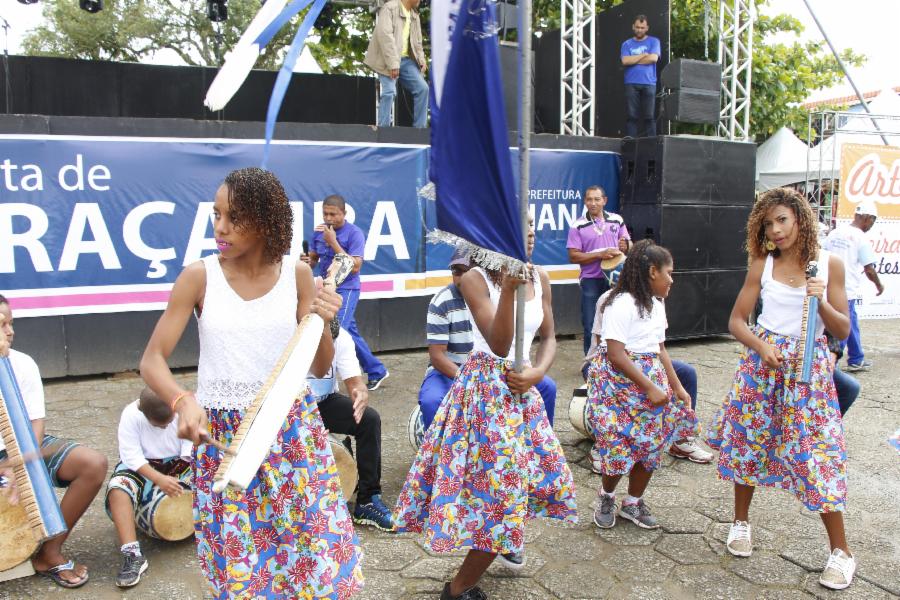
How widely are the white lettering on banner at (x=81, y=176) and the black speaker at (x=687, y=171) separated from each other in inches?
222

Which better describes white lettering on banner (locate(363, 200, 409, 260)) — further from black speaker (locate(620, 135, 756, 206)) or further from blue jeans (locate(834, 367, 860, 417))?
blue jeans (locate(834, 367, 860, 417))

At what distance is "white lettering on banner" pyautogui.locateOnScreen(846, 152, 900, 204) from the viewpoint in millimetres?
9406

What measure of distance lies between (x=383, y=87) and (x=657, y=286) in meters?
5.59

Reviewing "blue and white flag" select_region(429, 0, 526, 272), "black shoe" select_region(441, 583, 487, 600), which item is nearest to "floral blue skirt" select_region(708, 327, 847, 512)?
"black shoe" select_region(441, 583, 487, 600)

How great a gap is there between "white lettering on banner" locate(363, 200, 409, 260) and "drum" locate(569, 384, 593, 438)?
11.1ft

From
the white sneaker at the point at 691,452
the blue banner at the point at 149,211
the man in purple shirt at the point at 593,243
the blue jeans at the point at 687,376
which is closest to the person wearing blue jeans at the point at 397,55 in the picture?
the blue banner at the point at 149,211

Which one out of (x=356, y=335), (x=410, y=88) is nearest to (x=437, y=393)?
(x=356, y=335)

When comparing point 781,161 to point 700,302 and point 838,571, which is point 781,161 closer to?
point 700,302

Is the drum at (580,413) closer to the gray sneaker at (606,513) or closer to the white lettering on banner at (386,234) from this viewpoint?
the gray sneaker at (606,513)

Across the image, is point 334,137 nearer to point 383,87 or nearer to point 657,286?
point 383,87

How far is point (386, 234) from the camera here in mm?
7926

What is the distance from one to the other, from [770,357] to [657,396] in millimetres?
574

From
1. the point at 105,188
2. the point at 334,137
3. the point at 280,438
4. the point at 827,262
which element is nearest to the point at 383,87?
the point at 334,137

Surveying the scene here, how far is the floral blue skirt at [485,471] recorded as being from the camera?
2.84m
